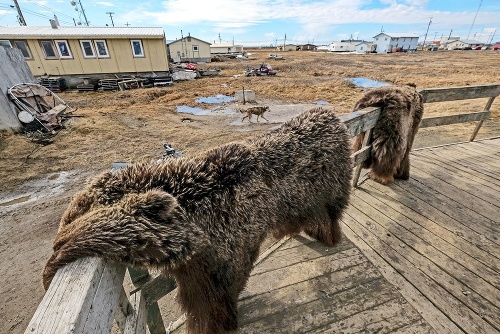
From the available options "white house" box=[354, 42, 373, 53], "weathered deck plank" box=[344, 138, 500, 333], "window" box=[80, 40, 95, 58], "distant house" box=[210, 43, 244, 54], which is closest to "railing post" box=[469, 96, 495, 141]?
"weathered deck plank" box=[344, 138, 500, 333]

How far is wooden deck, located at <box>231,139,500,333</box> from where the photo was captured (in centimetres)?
181

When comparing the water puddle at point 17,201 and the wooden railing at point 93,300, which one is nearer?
the wooden railing at point 93,300

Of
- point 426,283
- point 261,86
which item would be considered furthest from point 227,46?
Answer: point 426,283

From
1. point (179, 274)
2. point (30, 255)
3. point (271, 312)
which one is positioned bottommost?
point (30, 255)

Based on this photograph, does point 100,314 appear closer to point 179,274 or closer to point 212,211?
point 179,274

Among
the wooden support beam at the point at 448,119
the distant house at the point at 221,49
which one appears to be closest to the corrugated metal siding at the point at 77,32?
the wooden support beam at the point at 448,119

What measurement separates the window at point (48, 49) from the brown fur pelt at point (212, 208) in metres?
25.0

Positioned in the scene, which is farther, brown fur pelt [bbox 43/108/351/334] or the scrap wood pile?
the scrap wood pile

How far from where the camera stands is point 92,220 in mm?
848

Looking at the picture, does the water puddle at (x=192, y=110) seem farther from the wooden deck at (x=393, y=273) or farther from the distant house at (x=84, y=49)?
the wooden deck at (x=393, y=273)

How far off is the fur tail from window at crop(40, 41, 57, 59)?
82.5ft

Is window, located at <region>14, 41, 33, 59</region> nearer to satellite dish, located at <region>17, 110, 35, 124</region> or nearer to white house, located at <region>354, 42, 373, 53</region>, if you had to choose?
→ satellite dish, located at <region>17, 110, 35, 124</region>

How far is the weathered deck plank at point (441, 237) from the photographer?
1896 millimetres

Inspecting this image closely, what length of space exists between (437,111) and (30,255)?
15.6m
